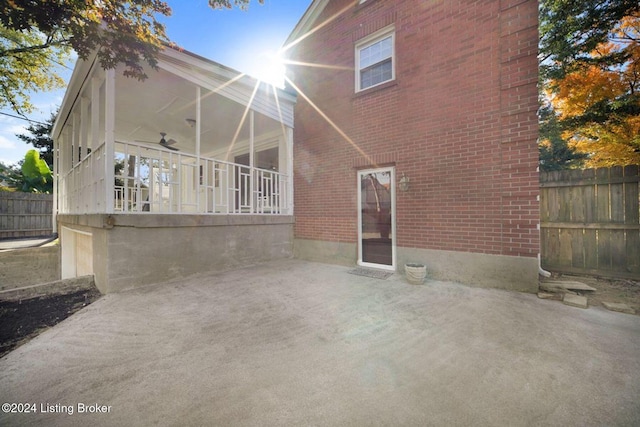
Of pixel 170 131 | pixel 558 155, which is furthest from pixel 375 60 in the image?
pixel 558 155

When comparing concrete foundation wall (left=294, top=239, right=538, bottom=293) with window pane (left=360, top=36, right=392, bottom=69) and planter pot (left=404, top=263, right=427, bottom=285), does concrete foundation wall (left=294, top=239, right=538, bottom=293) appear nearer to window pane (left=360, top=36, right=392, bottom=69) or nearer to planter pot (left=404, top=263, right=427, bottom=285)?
planter pot (left=404, top=263, right=427, bottom=285)

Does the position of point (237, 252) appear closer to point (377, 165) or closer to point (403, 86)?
point (377, 165)

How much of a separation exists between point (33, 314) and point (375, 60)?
6.66 metres

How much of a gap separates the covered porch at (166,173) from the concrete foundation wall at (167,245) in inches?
0.6

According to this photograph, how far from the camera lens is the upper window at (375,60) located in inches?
196

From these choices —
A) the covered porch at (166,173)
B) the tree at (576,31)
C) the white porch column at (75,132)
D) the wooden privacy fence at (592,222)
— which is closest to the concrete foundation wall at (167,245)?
the covered porch at (166,173)

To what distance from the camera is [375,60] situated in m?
5.16

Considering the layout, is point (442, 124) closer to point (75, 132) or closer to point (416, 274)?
point (416, 274)

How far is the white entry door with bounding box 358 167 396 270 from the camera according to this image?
4844 millimetres

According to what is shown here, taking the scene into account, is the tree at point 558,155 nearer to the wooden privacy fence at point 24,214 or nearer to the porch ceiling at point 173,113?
the porch ceiling at point 173,113

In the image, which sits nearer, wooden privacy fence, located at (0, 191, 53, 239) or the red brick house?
the red brick house

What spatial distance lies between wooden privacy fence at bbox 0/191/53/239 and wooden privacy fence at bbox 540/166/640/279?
17772 millimetres

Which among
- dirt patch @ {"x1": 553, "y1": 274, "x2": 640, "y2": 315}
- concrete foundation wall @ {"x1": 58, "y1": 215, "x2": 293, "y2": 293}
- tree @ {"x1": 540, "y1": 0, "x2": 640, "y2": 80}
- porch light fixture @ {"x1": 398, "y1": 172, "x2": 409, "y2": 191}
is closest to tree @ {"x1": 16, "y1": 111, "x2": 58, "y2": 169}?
concrete foundation wall @ {"x1": 58, "y1": 215, "x2": 293, "y2": 293}

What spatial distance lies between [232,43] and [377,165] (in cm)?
382
